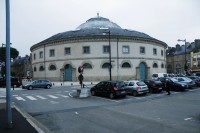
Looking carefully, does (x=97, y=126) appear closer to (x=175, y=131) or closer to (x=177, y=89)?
(x=175, y=131)

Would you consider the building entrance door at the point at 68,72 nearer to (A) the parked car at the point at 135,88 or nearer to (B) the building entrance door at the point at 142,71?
(B) the building entrance door at the point at 142,71

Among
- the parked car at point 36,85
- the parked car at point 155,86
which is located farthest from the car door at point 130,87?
the parked car at point 36,85

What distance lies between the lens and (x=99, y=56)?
169 feet

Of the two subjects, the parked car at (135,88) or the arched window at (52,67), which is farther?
the arched window at (52,67)

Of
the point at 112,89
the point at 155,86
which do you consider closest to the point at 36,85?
the point at 112,89

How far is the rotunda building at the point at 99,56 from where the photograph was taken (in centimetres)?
5144

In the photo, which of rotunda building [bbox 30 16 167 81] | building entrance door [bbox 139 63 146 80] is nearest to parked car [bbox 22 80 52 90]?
rotunda building [bbox 30 16 167 81]

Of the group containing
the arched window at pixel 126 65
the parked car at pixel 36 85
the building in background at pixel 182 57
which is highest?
the building in background at pixel 182 57

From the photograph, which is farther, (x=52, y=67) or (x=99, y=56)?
(x=52, y=67)

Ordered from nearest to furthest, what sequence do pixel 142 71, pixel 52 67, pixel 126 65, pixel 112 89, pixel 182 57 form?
pixel 112 89
pixel 126 65
pixel 142 71
pixel 52 67
pixel 182 57

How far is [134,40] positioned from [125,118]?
42.9m

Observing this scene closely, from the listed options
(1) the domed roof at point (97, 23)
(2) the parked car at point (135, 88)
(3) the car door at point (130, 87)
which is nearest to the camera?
(2) the parked car at point (135, 88)

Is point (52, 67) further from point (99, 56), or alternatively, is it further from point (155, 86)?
point (155, 86)

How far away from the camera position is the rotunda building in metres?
51.4
